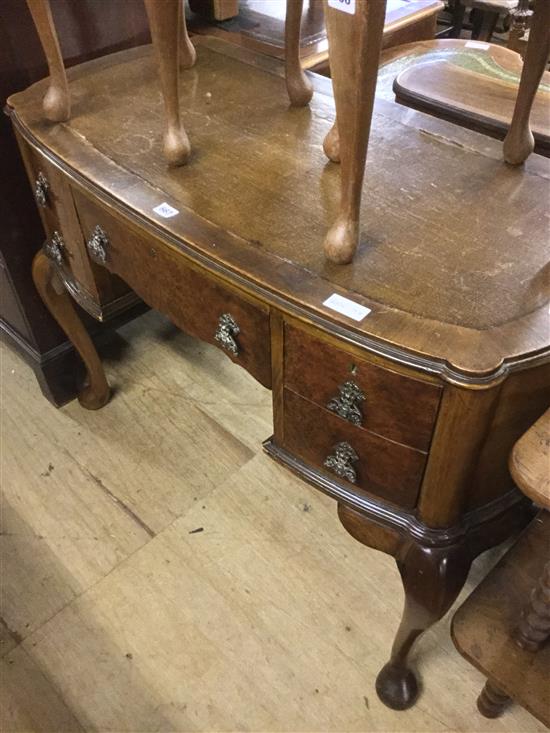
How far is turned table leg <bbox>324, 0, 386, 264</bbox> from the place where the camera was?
0.57 m

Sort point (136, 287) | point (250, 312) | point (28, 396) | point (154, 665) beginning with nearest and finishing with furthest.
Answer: point (250, 312)
point (136, 287)
point (154, 665)
point (28, 396)

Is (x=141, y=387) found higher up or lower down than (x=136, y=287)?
lower down

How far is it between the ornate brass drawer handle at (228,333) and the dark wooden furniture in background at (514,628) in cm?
43

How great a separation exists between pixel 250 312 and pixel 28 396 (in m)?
0.94

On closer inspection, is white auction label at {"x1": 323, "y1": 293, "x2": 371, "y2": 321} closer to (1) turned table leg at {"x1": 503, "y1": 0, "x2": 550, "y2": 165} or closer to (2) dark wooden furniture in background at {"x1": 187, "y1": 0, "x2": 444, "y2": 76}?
(1) turned table leg at {"x1": 503, "y1": 0, "x2": 550, "y2": 165}

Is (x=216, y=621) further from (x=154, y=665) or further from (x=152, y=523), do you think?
(x=152, y=523)

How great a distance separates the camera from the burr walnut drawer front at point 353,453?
2.40ft

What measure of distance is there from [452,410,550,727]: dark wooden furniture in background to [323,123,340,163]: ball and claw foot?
0.52 metres

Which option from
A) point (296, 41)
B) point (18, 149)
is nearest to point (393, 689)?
point (296, 41)

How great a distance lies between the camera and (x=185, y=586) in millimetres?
1175

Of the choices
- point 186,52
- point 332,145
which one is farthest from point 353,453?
point 186,52

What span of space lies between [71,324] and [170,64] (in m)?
0.61

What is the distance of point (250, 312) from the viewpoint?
0.76 meters

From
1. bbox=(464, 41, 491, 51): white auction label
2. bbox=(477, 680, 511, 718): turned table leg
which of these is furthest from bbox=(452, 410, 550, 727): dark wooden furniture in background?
bbox=(464, 41, 491, 51): white auction label
